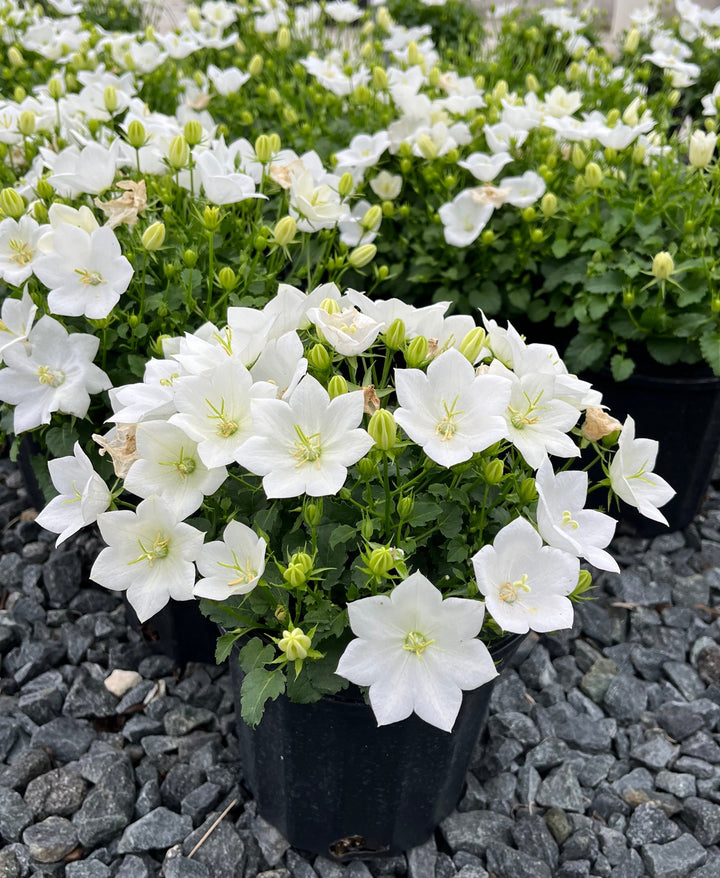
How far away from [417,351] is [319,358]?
0.18m

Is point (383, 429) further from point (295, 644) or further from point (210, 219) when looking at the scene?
point (210, 219)

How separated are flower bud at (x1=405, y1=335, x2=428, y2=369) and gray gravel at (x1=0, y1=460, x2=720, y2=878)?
1157 mm

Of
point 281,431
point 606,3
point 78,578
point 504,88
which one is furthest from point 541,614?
point 606,3

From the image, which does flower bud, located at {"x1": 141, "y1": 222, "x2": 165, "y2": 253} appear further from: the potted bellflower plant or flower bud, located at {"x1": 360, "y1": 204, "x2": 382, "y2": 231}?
flower bud, located at {"x1": 360, "y1": 204, "x2": 382, "y2": 231}

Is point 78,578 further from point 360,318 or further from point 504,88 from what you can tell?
point 504,88

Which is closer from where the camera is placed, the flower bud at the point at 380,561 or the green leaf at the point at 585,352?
the flower bud at the point at 380,561

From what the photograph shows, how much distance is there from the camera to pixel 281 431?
141 centimetres

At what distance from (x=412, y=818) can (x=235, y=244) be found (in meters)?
1.50

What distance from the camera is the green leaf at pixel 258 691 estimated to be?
1452mm

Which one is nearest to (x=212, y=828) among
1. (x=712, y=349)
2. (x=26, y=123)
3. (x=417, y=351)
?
(x=417, y=351)

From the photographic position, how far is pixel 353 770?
68.7 inches

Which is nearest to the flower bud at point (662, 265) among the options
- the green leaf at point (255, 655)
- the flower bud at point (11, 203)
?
the green leaf at point (255, 655)

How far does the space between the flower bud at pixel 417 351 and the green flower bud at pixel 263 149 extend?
919 millimetres

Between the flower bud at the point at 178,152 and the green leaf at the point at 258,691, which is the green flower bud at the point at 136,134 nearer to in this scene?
the flower bud at the point at 178,152
